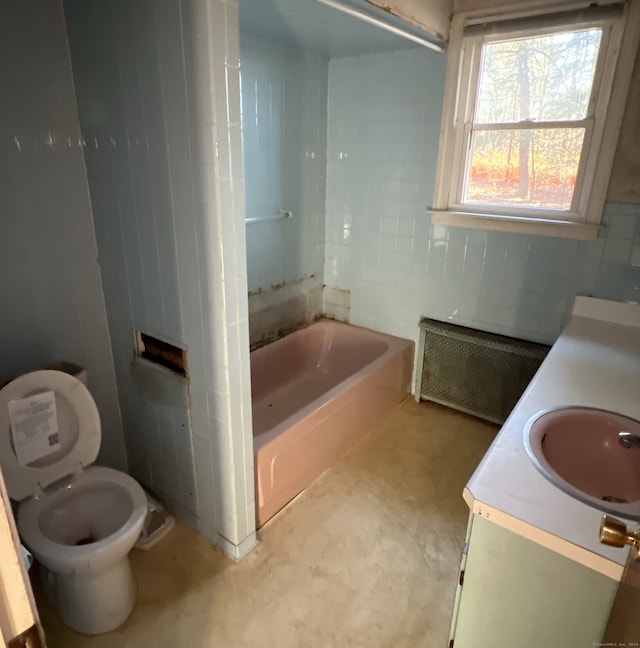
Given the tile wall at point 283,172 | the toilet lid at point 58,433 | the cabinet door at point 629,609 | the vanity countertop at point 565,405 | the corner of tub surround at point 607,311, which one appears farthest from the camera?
the tile wall at point 283,172

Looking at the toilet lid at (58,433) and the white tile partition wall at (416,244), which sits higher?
the white tile partition wall at (416,244)

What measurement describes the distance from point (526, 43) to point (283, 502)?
96.3 inches

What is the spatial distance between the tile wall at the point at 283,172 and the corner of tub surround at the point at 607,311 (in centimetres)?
159

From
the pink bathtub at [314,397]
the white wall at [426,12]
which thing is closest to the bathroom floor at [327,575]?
the pink bathtub at [314,397]

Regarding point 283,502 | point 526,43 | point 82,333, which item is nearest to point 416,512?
point 283,502

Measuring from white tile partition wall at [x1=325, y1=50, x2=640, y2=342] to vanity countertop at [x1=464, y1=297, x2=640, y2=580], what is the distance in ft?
0.76

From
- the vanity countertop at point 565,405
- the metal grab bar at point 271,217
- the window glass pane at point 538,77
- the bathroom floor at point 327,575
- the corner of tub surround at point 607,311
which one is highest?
the window glass pane at point 538,77

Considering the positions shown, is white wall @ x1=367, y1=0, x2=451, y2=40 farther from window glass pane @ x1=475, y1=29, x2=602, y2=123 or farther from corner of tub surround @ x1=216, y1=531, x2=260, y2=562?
corner of tub surround @ x1=216, y1=531, x2=260, y2=562

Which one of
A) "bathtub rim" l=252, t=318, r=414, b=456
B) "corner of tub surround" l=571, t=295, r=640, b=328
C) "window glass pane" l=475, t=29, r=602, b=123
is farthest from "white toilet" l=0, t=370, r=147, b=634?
"window glass pane" l=475, t=29, r=602, b=123

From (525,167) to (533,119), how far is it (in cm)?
22

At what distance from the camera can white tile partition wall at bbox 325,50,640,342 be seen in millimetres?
2334

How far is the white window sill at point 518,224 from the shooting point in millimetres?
Result: 2250

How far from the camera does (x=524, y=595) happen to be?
1.05 m

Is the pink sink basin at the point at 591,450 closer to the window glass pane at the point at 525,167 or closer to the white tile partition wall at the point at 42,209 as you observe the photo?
the window glass pane at the point at 525,167
